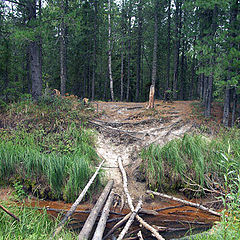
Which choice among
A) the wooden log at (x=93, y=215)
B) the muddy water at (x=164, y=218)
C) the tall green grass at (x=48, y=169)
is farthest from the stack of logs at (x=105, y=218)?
the tall green grass at (x=48, y=169)

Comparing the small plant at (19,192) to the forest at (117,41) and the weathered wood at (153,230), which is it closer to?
the weathered wood at (153,230)

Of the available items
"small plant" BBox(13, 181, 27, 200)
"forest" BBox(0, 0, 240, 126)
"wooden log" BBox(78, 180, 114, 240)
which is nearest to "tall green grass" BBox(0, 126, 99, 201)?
"small plant" BBox(13, 181, 27, 200)

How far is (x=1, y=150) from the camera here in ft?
19.8

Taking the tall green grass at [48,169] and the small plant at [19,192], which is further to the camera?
the tall green grass at [48,169]

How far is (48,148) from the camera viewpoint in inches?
270

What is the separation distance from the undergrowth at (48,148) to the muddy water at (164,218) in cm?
58

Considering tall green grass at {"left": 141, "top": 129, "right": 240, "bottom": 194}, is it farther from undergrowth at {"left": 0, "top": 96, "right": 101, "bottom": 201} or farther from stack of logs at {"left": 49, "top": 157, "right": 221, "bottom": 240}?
undergrowth at {"left": 0, "top": 96, "right": 101, "bottom": 201}

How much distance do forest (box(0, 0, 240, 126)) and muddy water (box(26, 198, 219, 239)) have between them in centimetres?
537

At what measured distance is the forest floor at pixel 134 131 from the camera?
655 centimetres

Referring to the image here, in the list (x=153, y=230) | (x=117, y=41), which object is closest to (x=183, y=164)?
(x=153, y=230)

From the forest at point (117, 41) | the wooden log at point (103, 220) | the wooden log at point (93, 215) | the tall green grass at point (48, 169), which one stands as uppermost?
the forest at point (117, 41)

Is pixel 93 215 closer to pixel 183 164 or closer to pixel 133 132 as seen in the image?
pixel 183 164

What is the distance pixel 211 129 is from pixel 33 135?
7.60 metres

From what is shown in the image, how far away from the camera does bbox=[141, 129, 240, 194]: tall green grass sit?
572cm
